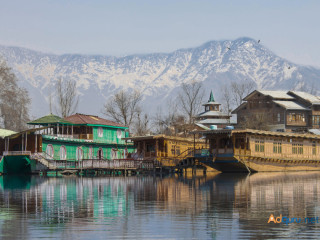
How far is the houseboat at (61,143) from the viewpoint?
5922 centimetres

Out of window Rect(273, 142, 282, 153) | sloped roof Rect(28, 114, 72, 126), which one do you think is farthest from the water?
window Rect(273, 142, 282, 153)

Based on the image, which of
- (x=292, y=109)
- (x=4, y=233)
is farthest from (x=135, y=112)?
(x=4, y=233)

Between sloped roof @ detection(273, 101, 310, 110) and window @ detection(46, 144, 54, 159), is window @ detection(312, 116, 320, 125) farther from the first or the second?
window @ detection(46, 144, 54, 159)

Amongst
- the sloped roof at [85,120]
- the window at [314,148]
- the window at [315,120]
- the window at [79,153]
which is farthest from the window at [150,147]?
the window at [315,120]

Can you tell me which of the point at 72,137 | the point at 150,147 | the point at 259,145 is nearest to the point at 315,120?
the point at 259,145

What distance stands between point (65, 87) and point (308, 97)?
39308 mm

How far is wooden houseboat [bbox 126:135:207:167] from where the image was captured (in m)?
61.3

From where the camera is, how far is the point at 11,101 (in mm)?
82000

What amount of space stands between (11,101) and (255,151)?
123ft

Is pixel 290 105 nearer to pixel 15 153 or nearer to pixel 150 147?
pixel 150 147

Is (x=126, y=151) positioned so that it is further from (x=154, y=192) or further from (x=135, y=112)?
(x=154, y=192)

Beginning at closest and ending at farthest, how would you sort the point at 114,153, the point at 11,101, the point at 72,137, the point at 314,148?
the point at 72,137 → the point at 314,148 → the point at 114,153 → the point at 11,101

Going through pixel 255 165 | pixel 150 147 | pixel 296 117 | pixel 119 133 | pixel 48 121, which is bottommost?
pixel 255 165

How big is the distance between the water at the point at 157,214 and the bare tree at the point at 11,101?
48.8 m
